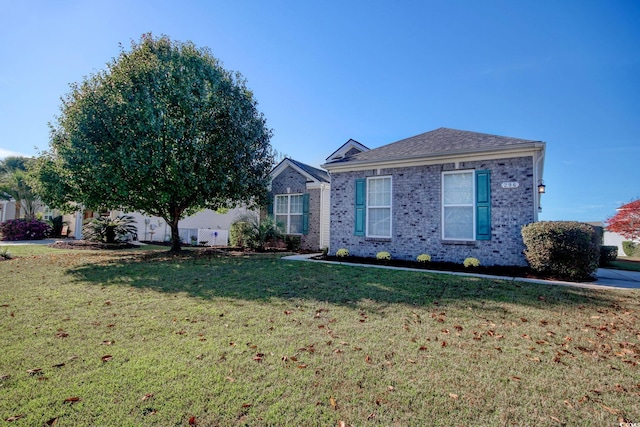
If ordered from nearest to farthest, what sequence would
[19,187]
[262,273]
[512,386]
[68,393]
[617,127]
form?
1. [68,393]
2. [512,386]
3. [262,273]
4. [617,127]
5. [19,187]

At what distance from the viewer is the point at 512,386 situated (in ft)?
8.96

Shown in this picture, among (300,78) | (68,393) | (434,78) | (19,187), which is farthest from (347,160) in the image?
(19,187)

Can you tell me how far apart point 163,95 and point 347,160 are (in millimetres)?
7046

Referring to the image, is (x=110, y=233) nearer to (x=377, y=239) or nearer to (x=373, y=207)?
(x=373, y=207)

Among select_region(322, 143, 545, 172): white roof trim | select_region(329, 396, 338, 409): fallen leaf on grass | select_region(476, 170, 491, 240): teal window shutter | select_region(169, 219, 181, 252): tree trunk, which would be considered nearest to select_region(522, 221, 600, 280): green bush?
select_region(476, 170, 491, 240): teal window shutter

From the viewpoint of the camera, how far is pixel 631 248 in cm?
1927

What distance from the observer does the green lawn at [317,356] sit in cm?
231

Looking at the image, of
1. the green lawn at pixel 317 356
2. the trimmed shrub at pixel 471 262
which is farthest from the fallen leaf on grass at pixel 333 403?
the trimmed shrub at pixel 471 262

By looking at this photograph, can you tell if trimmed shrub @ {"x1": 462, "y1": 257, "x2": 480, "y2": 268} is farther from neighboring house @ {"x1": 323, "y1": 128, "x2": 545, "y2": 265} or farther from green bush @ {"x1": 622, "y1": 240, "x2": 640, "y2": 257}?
green bush @ {"x1": 622, "y1": 240, "x2": 640, "y2": 257}

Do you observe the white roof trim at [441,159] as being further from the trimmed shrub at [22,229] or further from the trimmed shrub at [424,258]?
the trimmed shrub at [22,229]

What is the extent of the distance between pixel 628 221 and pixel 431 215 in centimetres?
1798

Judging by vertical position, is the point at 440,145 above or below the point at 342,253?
above

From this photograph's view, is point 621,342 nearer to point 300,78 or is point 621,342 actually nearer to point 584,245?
point 584,245

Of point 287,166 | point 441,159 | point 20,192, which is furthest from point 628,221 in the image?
point 20,192
